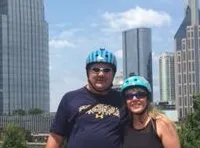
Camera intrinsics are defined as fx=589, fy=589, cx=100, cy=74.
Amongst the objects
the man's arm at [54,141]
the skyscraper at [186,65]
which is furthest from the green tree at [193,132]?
the skyscraper at [186,65]

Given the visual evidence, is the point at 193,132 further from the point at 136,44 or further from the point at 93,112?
the point at 136,44

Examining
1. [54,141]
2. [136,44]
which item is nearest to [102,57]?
[54,141]

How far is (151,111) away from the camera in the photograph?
4473 millimetres

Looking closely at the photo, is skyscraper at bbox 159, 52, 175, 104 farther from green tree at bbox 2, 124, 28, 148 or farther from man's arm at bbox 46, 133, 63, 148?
man's arm at bbox 46, 133, 63, 148

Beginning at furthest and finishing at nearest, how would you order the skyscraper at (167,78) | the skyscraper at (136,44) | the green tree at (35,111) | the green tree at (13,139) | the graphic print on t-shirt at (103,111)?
the skyscraper at (167,78) → the skyscraper at (136,44) → the green tree at (35,111) → the green tree at (13,139) → the graphic print on t-shirt at (103,111)

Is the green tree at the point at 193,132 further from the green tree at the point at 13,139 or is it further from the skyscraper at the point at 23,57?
the skyscraper at the point at 23,57

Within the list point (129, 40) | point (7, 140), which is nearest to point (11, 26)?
point (129, 40)

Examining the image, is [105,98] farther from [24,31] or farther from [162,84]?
[162,84]

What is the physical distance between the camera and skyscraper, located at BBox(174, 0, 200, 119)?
14188 centimetres

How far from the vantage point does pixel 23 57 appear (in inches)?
5482

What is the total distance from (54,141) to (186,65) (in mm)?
145414

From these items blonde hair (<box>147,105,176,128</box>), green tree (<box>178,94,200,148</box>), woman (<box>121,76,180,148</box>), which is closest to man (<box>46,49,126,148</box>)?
woman (<box>121,76,180,148</box>)

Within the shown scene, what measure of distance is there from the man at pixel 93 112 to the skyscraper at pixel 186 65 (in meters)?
132

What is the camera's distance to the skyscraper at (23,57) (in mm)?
133500
